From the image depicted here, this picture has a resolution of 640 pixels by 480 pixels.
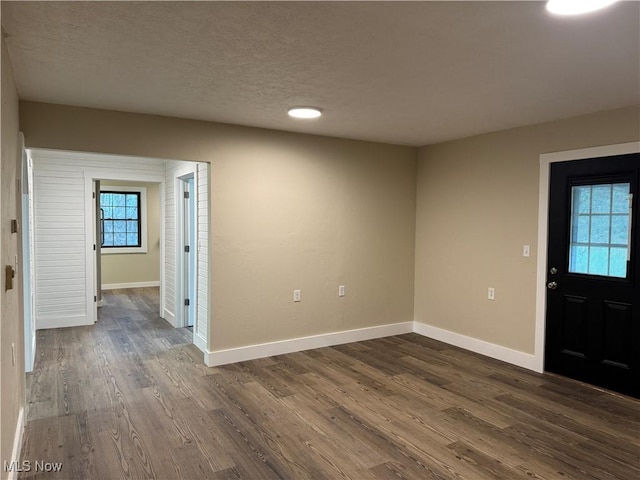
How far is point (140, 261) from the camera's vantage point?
927cm

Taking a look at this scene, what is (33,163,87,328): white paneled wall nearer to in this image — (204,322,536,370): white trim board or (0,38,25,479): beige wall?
(204,322,536,370): white trim board

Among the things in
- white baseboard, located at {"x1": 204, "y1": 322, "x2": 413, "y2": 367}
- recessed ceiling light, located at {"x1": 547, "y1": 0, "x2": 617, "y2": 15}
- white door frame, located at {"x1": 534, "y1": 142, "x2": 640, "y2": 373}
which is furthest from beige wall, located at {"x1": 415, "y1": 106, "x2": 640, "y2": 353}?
recessed ceiling light, located at {"x1": 547, "y1": 0, "x2": 617, "y2": 15}

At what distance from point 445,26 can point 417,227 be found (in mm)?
3590

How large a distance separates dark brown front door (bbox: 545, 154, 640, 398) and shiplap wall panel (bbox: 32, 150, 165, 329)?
5.54 m

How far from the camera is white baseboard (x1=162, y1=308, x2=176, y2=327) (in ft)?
18.8

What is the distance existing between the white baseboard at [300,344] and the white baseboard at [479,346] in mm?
272

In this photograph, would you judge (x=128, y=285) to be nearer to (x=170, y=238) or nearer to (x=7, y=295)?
(x=170, y=238)

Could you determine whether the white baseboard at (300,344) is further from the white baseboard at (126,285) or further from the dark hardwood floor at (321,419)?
the white baseboard at (126,285)

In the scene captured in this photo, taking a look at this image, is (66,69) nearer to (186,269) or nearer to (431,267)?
(186,269)

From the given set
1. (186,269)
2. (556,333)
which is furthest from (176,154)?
(556,333)

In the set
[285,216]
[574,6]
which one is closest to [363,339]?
[285,216]

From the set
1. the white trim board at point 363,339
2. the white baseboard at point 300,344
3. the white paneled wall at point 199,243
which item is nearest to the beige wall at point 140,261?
the white paneled wall at point 199,243

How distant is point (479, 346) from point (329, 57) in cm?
348

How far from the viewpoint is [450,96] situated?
121 inches
